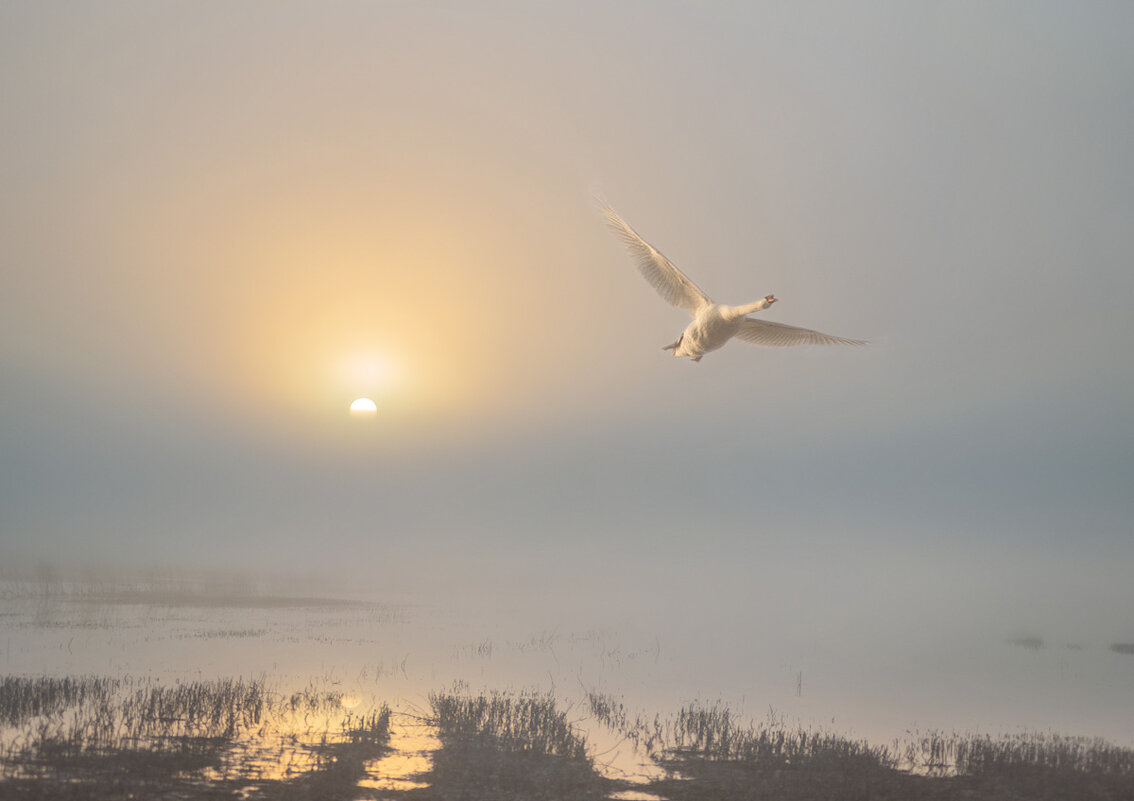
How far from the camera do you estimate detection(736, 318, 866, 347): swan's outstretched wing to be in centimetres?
1806

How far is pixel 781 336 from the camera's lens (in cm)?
A: 1855

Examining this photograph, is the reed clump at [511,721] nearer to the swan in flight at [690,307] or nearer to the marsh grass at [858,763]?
the marsh grass at [858,763]

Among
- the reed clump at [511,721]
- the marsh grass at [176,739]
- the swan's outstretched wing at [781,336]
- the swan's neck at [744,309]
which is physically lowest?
the marsh grass at [176,739]

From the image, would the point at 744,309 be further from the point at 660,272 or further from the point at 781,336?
the point at 781,336

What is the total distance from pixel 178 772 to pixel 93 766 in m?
1.40

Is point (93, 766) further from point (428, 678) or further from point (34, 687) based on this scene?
point (428, 678)

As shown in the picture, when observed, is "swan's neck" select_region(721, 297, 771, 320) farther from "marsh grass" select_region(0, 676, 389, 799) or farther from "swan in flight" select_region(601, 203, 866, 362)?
"marsh grass" select_region(0, 676, 389, 799)

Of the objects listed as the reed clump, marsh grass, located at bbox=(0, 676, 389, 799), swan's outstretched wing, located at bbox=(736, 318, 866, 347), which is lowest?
marsh grass, located at bbox=(0, 676, 389, 799)

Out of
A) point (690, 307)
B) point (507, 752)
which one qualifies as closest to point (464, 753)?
point (507, 752)

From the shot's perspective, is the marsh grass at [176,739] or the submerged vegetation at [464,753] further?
the submerged vegetation at [464,753]

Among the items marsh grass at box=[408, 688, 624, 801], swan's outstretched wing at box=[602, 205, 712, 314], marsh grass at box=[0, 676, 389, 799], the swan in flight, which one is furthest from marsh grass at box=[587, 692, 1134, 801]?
swan's outstretched wing at box=[602, 205, 712, 314]

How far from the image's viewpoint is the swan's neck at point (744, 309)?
599 inches

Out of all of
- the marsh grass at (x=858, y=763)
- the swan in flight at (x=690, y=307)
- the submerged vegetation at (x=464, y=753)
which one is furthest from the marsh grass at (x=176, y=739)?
the swan in flight at (x=690, y=307)

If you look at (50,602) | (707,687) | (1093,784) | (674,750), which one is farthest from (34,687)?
(50,602)
